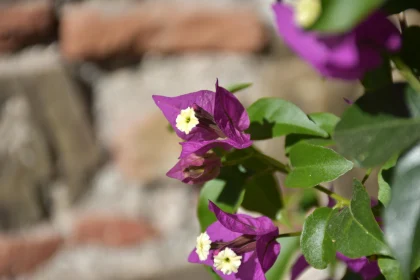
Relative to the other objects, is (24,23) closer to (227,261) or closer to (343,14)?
(227,261)

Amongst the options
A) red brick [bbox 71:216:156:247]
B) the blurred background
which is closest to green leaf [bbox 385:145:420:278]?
the blurred background

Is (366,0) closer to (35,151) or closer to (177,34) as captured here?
(177,34)

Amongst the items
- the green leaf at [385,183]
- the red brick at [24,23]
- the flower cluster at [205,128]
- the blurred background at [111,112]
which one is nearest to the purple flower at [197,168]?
the flower cluster at [205,128]

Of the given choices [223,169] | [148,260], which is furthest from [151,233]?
[223,169]

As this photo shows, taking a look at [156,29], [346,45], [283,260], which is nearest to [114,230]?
[156,29]

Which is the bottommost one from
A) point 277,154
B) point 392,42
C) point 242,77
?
point 277,154

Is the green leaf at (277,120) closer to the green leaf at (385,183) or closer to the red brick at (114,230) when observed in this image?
the green leaf at (385,183)
